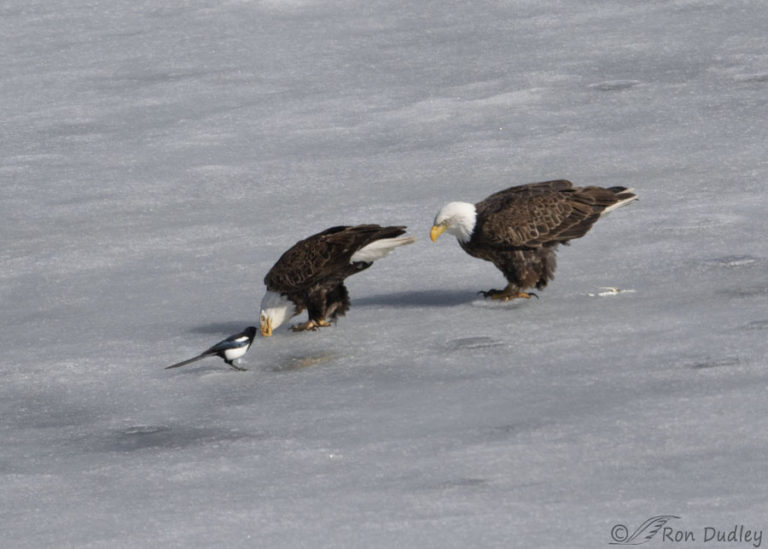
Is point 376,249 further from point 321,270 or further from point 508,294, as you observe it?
point 508,294

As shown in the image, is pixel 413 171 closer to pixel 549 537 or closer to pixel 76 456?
pixel 76 456

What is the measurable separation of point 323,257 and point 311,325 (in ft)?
1.35

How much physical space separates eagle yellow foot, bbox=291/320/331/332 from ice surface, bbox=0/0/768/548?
0.26 feet

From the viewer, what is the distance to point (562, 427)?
582 cm

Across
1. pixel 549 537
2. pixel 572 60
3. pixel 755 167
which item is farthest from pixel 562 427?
pixel 572 60

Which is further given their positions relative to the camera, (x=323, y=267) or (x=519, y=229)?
(x=519, y=229)

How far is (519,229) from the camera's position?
7949mm

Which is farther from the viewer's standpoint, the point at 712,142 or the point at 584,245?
the point at 712,142

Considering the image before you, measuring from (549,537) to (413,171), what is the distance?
6398 millimetres

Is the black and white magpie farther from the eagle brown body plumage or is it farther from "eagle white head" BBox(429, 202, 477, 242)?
"eagle white head" BBox(429, 202, 477, 242)
